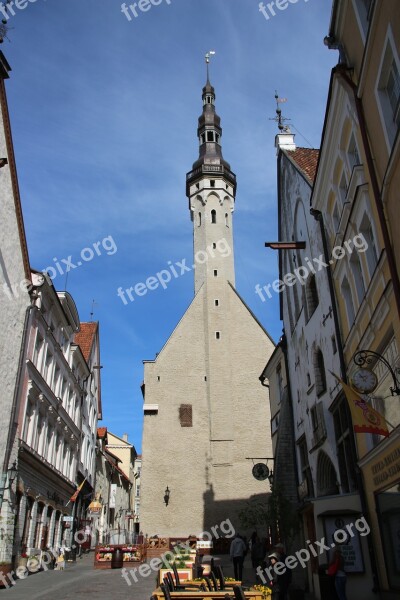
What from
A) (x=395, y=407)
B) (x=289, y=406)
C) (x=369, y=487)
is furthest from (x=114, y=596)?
(x=289, y=406)

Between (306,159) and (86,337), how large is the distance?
67.5 feet

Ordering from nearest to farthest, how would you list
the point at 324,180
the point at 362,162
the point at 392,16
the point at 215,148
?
the point at 392,16
the point at 362,162
the point at 324,180
the point at 215,148

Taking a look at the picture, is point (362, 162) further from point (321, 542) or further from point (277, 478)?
point (277, 478)

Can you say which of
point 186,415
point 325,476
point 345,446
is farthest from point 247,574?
point 186,415

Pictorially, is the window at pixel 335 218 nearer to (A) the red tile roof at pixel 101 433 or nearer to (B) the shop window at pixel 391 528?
(B) the shop window at pixel 391 528

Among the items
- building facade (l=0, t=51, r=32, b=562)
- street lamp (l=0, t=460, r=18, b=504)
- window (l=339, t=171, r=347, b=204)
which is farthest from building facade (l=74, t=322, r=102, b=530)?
window (l=339, t=171, r=347, b=204)

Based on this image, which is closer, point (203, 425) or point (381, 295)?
point (381, 295)

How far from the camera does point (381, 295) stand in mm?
10188

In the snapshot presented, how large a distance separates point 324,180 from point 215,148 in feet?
112

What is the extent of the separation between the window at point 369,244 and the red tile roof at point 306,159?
6445 millimetres

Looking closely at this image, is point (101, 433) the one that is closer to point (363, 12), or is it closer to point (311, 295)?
point (311, 295)

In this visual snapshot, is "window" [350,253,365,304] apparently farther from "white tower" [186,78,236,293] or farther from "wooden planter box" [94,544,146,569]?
"white tower" [186,78,236,293]

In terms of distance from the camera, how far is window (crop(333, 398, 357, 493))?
43.2 ft

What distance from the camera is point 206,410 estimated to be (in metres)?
35.4
